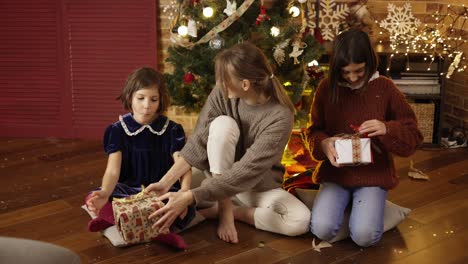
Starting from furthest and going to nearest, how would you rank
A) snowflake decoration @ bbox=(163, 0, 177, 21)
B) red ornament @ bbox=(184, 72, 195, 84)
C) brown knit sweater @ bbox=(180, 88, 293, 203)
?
A: 1. snowflake decoration @ bbox=(163, 0, 177, 21)
2. red ornament @ bbox=(184, 72, 195, 84)
3. brown knit sweater @ bbox=(180, 88, 293, 203)

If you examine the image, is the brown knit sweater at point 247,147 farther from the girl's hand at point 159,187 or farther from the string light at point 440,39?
the string light at point 440,39

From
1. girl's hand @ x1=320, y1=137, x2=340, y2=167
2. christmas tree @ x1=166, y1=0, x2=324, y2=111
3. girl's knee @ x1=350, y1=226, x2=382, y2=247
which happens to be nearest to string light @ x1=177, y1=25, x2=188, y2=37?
christmas tree @ x1=166, y1=0, x2=324, y2=111

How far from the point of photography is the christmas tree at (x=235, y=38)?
313cm

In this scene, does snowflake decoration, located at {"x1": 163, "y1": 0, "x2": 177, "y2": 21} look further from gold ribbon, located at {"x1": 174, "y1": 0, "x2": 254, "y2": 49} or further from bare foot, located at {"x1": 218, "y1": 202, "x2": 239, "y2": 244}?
bare foot, located at {"x1": 218, "y1": 202, "x2": 239, "y2": 244}

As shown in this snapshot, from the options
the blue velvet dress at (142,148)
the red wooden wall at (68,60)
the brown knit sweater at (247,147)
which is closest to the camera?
the brown knit sweater at (247,147)

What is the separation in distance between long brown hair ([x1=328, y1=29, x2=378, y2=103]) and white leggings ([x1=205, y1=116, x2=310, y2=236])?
1.40 ft

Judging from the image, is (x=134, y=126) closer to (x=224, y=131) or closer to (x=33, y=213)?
(x=224, y=131)

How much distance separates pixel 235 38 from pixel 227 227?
3.17 ft

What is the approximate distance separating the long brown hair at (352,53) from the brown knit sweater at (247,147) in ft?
0.78

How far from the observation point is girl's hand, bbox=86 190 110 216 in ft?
8.22

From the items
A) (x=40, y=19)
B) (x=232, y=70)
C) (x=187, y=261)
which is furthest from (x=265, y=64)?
(x=40, y=19)

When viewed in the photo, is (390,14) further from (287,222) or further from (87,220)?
(87,220)

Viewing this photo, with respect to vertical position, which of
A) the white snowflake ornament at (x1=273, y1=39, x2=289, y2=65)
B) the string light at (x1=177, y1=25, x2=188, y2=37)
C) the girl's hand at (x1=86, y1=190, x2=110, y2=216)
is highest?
the string light at (x1=177, y1=25, x2=188, y2=37)

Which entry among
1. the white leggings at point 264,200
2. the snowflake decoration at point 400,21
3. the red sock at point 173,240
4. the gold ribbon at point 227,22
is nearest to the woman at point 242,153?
the white leggings at point 264,200
